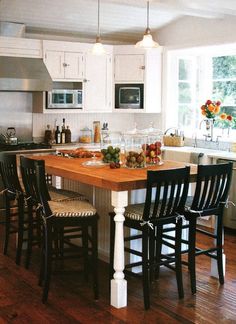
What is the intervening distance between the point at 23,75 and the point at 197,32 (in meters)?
2.48

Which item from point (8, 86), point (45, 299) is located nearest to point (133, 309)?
point (45, 299)

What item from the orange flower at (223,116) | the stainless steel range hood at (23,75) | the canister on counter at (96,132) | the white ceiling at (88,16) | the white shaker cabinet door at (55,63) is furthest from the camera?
the canister on counter at (96,132)

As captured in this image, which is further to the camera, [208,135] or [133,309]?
[208,135]

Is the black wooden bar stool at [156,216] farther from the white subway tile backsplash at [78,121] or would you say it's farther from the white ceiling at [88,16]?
the white subway tile backsplash at [78,121]

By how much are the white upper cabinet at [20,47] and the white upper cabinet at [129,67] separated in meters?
1.21

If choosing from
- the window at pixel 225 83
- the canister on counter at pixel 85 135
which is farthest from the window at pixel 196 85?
the canister on counter at pixel 85 135

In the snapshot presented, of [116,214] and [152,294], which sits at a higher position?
[116,214]

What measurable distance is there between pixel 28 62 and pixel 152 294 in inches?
153

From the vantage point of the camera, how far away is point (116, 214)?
3.66 meters

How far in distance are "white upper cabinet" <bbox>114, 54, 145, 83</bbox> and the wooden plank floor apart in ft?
11.9

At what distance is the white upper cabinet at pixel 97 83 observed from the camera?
23.8 feet

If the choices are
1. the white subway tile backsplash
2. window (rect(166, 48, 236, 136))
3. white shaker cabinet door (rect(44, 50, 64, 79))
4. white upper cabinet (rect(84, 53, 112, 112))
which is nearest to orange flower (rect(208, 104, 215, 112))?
window (rect(166, 48, 236, 136))

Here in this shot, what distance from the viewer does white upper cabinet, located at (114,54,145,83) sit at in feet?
24.2

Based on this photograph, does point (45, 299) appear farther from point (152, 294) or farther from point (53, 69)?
point (53, 69)
